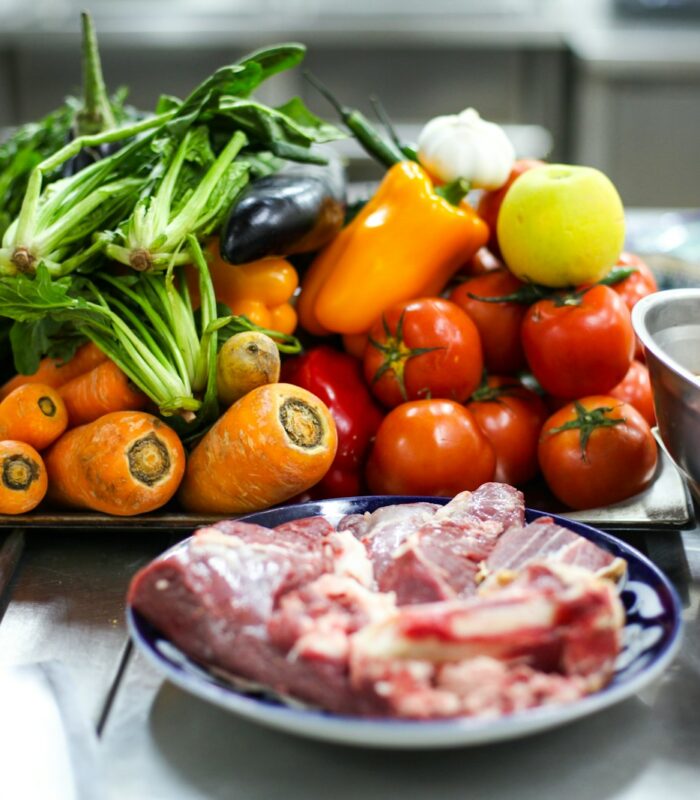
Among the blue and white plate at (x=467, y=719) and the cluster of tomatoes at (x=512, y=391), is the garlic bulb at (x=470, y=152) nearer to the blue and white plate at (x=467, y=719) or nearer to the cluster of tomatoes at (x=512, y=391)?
the cluster of tomatoes at (x=512, y=391)

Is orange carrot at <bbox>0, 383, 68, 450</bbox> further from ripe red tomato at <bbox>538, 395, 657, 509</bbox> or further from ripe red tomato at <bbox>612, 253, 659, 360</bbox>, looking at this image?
ripe red tomato at <bbox>612, 253, 659, 360</bbox>

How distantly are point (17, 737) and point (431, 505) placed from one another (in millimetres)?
497

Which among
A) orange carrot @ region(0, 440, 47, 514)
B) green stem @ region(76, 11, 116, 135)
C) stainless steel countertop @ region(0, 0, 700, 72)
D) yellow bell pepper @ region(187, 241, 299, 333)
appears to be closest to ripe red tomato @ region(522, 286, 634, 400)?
yellow bell pepper @ region(187, 241, 299, 333)

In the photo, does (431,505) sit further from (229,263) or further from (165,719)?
(229,263)

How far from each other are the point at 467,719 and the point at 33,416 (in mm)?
792

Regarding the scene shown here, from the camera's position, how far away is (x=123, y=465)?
4.16ft

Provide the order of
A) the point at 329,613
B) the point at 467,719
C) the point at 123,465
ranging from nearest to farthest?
the point at 467,719, the point at 329,613, the point at 123,465

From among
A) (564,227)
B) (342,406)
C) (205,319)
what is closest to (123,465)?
(205,319)

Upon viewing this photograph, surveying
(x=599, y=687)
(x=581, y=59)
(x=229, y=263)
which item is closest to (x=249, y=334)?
(x=229, y=263)

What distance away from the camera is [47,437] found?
53.7 inches

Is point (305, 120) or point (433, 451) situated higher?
point (305, 120)

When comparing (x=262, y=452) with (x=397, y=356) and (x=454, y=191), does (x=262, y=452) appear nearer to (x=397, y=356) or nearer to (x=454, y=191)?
(x=397, y=356)

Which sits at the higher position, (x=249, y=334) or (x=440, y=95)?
(x=249, y=334)

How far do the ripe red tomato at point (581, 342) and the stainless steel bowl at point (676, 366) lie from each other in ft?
0.37
